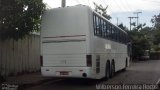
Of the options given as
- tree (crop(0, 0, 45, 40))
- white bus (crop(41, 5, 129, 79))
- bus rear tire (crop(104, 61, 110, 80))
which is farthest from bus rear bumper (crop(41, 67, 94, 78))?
bus rear tire (crop(104, 61, 110, 80))

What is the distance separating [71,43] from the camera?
16812 mm

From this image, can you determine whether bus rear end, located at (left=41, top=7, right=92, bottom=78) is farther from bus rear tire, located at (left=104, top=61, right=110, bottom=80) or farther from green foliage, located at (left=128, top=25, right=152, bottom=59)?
green foliage, located at (left=128, top=25, right=152, bottom=59)

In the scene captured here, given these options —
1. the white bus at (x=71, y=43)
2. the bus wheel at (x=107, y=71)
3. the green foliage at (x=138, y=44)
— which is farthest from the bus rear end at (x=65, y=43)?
the green foliage at (x=138, y=44)

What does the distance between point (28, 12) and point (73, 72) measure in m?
3.43

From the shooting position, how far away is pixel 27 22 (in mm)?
17125

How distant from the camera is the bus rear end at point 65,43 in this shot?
1655 centimetres

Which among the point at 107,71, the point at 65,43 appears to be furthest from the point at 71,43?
the point at 107,71

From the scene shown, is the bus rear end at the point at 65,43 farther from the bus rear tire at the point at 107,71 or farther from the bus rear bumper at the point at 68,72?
the bus rear tire at the point at 107,71

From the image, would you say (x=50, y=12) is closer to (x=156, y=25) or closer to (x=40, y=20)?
(x=40, y=20)

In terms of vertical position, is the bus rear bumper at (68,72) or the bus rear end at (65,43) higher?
the bus rear end at (65,43)

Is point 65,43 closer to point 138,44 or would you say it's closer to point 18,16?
point 18,16

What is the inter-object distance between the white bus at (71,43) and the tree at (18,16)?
526 mm

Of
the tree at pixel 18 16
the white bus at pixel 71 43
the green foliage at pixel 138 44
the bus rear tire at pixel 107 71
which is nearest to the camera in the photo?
the tree at pixel 18 16

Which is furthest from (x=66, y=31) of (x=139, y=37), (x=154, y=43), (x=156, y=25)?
(x=156, y=25)
